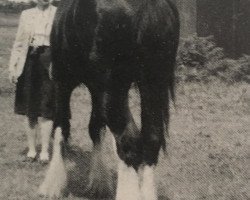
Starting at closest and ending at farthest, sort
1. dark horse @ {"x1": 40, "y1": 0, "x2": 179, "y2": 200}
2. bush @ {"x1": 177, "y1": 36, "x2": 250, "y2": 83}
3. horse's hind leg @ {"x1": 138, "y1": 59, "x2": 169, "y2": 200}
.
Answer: dark horse @ {"x1": 40, "y1": 0, "x2": 179, "y2": 200}
horse's hind leg @ {"x1": 138, "y1": 59, "x2": 169, "y2": 200}
bush @ {"x1": 177, "y1": 36, "x2": 250, "y2": 83}

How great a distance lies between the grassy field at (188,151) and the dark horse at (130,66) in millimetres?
416

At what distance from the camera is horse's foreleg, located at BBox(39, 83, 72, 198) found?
6.30m

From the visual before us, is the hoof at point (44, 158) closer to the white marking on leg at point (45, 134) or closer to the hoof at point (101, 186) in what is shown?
the white marking on leg at point (45, 134)

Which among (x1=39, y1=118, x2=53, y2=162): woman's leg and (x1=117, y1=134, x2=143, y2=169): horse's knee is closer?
(x1=117, y1=134, x2=143, y2=169): horse's knee

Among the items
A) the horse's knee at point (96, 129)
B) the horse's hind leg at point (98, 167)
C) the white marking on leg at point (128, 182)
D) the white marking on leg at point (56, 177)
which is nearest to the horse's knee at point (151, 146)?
the white marking on leg at point (128, 182)

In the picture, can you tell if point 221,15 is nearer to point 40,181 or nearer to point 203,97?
point 203,97

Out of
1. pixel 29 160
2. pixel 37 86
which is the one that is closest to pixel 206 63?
pixel 37 86

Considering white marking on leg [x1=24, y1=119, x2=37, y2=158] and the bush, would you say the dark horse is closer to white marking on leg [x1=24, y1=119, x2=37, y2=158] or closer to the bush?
white marking on leg [x1=24, y1=119, x2=37, y2=158]

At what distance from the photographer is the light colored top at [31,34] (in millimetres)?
7770

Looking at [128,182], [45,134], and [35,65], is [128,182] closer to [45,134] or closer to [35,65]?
[45,134]

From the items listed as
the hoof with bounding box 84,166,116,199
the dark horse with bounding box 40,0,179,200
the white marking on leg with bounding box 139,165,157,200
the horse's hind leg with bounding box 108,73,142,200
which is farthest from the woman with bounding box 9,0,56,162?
the white marking on leg with bounding box 139,165,157,200

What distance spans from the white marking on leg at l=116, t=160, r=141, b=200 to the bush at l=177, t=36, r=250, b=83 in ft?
29.0

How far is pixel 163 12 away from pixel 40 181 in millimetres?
2745

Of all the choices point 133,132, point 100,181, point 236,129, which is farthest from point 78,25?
point 236,129
